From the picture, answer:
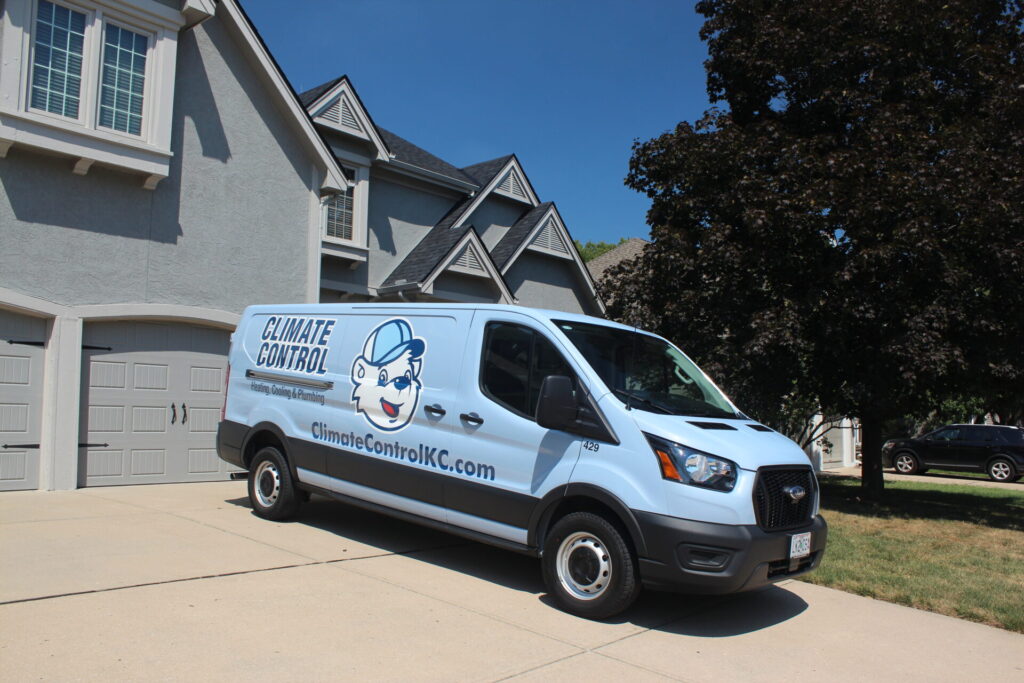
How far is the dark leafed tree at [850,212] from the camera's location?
35.1 ft

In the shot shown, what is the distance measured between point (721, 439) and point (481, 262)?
11311 millimetres

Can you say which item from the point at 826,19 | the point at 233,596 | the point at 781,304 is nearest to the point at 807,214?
the point at 781,304

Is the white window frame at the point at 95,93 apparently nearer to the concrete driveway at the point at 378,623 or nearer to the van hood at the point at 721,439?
the concrete driveway at the point at 378,623

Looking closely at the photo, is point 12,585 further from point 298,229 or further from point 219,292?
point 298,229

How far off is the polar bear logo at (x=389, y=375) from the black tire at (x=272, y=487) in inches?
52.0

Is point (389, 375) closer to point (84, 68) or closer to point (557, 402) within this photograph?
point (557, 402)

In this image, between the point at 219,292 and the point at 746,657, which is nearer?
the point at 746,657

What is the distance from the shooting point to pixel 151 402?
418 inches

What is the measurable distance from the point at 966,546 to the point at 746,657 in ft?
18.9

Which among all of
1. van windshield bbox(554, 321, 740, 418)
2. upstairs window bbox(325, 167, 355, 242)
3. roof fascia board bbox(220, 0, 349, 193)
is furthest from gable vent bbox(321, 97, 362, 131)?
van windshield bbox(554, 321, 740, 418)

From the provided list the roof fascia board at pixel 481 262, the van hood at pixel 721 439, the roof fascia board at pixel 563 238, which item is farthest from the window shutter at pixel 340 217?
the van hood at pixel 721 439

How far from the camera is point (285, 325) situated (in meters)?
8.39

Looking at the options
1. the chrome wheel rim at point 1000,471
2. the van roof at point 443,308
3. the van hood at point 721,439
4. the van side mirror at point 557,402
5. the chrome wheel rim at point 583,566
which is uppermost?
the van roof at point 443,308

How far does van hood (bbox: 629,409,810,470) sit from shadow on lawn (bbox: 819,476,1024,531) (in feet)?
22.7
